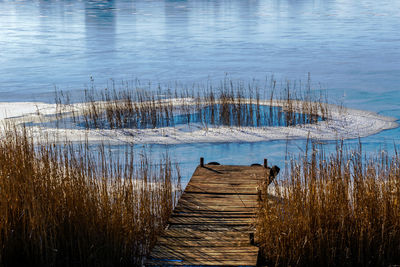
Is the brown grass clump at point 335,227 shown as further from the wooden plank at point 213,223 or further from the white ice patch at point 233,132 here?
the white ice patch at point 233,132

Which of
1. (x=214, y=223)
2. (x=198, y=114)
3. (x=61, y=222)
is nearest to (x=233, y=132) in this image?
(x=198, y=114)

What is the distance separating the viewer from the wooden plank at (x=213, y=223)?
3788 millimetres

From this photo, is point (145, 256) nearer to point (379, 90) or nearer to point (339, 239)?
point (339, 239)

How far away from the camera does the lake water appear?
10.4 metres

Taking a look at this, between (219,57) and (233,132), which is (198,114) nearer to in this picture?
(233,132)

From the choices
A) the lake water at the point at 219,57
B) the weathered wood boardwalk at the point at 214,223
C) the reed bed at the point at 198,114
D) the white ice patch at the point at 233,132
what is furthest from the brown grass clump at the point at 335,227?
the reed bed at the point at 198,114

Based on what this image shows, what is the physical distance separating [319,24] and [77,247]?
24.5 meters

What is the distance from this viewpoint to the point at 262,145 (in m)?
8.32

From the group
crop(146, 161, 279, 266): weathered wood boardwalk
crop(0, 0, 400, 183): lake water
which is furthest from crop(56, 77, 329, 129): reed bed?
→ crop(146, 161, 279, 266): weathered wood boardwalk

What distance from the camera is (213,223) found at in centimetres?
437

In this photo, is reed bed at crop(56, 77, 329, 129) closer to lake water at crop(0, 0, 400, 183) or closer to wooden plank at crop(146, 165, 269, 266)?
lake water at crop(0, 0, 400, 183)

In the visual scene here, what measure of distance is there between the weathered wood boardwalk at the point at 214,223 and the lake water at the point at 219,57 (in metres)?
1.74

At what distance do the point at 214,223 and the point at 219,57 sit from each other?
13072 mm

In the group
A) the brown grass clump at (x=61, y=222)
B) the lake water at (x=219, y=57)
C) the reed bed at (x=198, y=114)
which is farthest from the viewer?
the lake water at (x=219, y=57)
